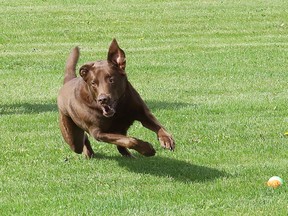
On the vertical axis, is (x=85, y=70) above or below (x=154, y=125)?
above

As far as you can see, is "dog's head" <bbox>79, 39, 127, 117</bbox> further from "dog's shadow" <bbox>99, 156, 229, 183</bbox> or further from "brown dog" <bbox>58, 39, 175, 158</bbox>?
"dog's shadow" <bbox>99, 156, 229, 183</bbox>

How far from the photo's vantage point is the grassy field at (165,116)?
7.09 meters

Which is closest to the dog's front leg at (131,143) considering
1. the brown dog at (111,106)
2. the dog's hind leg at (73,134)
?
the brown dog at (111,106)

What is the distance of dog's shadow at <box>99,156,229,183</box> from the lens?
780 cm

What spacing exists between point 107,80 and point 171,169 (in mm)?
1118

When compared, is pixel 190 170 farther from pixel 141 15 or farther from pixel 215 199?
pixel 141 15

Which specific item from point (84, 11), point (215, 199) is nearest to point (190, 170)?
point (215, 199)

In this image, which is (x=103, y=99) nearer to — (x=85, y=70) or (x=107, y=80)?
(x=107, y=80)

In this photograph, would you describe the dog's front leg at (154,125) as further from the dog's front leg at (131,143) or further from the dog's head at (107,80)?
the dog's head at (107,80)

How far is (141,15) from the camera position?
25078 mm

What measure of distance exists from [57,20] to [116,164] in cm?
1624

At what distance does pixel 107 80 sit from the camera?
7.61m

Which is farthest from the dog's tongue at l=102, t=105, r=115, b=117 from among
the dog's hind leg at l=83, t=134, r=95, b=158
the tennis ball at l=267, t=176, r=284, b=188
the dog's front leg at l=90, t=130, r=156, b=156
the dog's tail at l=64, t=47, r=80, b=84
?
the dog's tail at l=64, t=47, r=80, b=84

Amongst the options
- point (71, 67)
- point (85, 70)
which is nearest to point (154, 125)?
point (85, 70)
